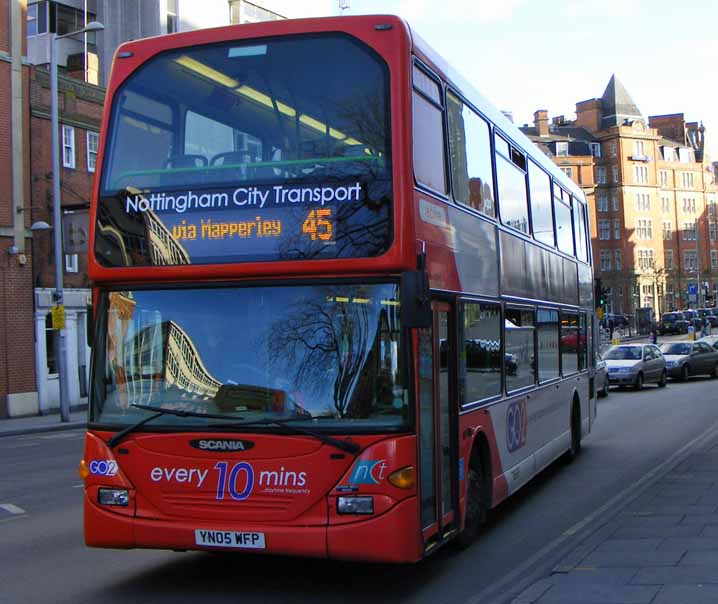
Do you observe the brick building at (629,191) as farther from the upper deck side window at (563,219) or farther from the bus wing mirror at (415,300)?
the bus wing mirror at (415,300)

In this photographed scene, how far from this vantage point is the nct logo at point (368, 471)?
6902 millimetres

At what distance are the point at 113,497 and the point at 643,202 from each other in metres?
123

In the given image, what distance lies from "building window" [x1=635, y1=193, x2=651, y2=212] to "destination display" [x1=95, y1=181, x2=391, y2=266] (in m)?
121

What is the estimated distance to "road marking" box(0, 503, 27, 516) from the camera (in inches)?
446

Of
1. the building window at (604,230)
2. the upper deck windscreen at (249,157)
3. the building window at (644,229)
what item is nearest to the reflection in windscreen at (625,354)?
the upper deck windscreen at (249,157)

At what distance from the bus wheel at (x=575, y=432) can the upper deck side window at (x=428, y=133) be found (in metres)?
8.14

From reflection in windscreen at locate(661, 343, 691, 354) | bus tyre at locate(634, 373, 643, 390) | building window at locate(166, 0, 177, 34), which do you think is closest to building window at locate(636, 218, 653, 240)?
reflection in windscreen at locate(661, 343, 691, 354)

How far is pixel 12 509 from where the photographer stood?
11547mm

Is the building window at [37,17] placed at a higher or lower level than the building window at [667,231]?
higher

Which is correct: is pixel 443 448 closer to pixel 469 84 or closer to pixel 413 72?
pixel 413 72

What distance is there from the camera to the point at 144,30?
4319 cm

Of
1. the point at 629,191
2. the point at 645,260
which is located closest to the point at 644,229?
the point at 645,260

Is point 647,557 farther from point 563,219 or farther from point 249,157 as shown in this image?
point 563,219

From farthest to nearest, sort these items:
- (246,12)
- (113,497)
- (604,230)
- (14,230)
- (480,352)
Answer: (604,230) → (246,12) → (14,230) → (480,352) → (113,497)
